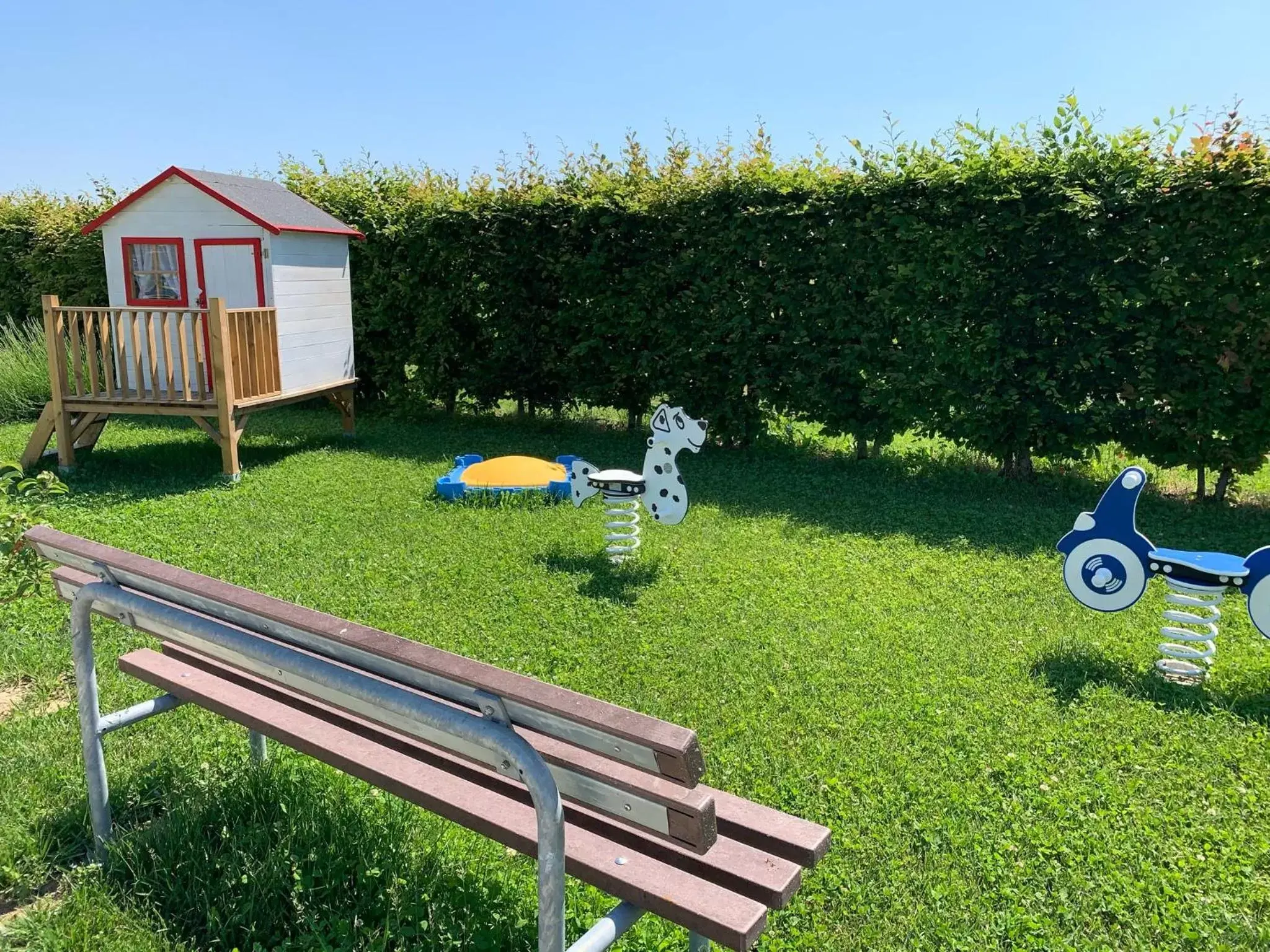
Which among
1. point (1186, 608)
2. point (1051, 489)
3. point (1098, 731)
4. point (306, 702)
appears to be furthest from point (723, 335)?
point (306, 702)

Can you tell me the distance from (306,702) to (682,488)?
345cm

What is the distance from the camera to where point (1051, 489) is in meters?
8.38

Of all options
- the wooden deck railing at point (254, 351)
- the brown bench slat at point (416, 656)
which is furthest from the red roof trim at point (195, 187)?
the brown bench slat at point (416, 656)

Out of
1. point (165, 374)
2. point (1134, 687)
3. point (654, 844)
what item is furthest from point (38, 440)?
point (1134, 687)

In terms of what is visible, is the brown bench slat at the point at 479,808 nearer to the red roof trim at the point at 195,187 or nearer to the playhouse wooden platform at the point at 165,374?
the playhouse wooden platform at the point at 165,374

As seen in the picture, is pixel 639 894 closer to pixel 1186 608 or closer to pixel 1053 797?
pixel 1053 797

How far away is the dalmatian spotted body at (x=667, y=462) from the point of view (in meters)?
6.09

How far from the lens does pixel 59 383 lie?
8727 millimetres

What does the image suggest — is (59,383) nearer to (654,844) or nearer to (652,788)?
(654,844)

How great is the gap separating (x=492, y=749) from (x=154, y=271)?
9.06m

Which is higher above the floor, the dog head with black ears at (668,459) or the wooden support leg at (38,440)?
the dog head with black ears at (668,459)

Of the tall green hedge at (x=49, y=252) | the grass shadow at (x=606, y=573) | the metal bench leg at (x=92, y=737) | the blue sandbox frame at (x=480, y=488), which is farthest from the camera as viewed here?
the tall green hedge at (x=49, y=252)

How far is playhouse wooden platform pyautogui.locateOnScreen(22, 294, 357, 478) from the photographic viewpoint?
8.42 meters

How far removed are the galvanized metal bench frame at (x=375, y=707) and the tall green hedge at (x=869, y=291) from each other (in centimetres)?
700
